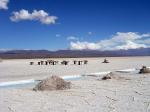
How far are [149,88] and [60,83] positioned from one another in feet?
11.1

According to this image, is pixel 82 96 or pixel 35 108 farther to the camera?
pixel 82 96

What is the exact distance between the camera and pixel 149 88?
1268 centimetres

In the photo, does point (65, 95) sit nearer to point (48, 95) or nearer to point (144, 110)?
point (48, 95)

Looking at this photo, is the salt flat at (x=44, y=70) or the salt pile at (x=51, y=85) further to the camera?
the salt flat at (x=44, y=70)

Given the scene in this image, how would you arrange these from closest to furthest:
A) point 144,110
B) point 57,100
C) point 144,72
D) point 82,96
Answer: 1. point 144,110
2. point 57,100
3. point 82,96
4. point 144,72

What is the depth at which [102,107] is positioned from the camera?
8.94 metres

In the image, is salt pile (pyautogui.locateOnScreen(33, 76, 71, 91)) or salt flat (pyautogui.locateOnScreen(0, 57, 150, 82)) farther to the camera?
salt flat (pyautogui.locateOnScreen(0, 57, 150, 82))

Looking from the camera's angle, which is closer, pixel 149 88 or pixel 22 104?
pixel 22 104

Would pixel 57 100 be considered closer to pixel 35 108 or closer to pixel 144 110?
pixel 35 108

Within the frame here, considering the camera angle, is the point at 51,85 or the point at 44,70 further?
the point at 44,70

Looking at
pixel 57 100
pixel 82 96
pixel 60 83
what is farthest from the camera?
pixel 60 83

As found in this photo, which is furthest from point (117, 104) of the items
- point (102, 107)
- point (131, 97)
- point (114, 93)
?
point (114, 93)

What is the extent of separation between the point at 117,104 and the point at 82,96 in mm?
1718

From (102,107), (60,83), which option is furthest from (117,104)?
(60,83)
